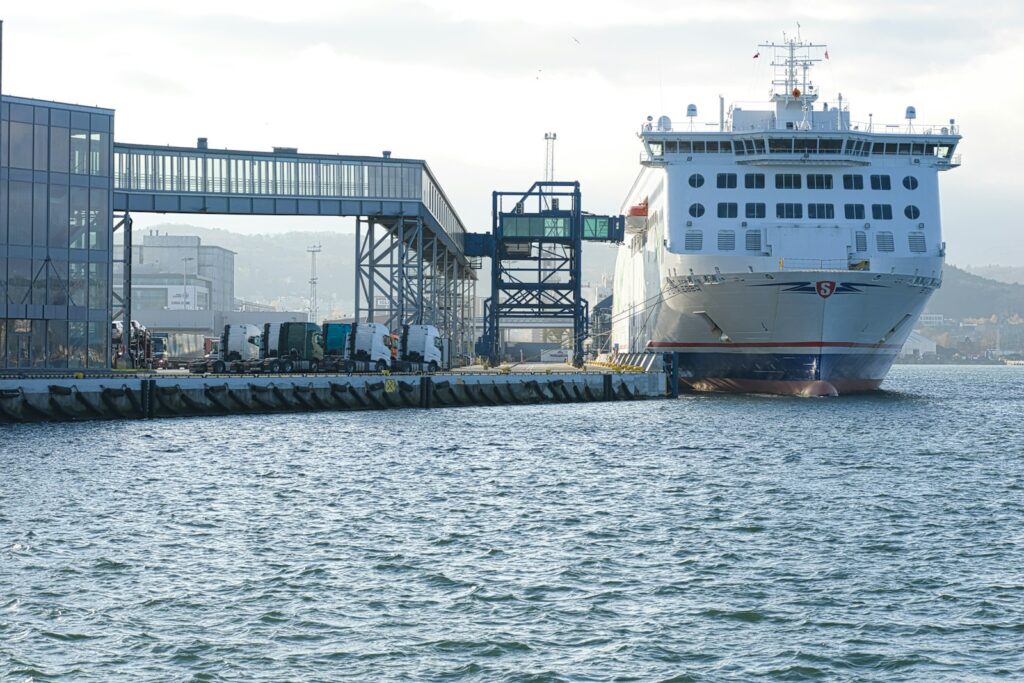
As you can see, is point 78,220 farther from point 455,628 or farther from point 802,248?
point 455,628

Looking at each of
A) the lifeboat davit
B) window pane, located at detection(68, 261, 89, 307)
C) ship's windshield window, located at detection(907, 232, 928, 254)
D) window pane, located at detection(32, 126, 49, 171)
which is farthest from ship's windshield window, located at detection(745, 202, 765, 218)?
window pane, located at detection(32, 126, 49, 171)

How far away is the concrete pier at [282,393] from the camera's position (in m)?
48.9

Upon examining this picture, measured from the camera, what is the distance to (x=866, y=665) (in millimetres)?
16203

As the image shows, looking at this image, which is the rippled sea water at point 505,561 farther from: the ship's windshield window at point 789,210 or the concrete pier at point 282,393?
the ship's windshield window at point 789,210

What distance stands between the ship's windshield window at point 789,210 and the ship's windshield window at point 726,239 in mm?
2534

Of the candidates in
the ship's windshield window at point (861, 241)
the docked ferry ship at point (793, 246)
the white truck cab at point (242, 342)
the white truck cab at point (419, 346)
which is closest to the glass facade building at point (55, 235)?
the white truck cab at point (242, 342)

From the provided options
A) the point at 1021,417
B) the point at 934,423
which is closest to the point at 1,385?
the point at 934,423

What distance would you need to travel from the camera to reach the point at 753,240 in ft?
221

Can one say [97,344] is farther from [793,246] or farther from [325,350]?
[793,246]

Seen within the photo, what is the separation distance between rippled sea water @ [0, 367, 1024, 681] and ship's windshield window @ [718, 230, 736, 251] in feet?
84.0

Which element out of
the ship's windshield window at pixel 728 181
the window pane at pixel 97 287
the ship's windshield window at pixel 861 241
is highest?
the ship's windshield window at pixel 728 181

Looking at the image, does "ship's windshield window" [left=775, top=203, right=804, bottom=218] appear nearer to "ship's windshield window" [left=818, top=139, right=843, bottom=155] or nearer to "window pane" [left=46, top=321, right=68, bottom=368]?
"ship's windshield window" [left=818, top=139, right=843, bottom=155]

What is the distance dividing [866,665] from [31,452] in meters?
29.7

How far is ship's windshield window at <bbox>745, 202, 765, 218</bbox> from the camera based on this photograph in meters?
67.6
